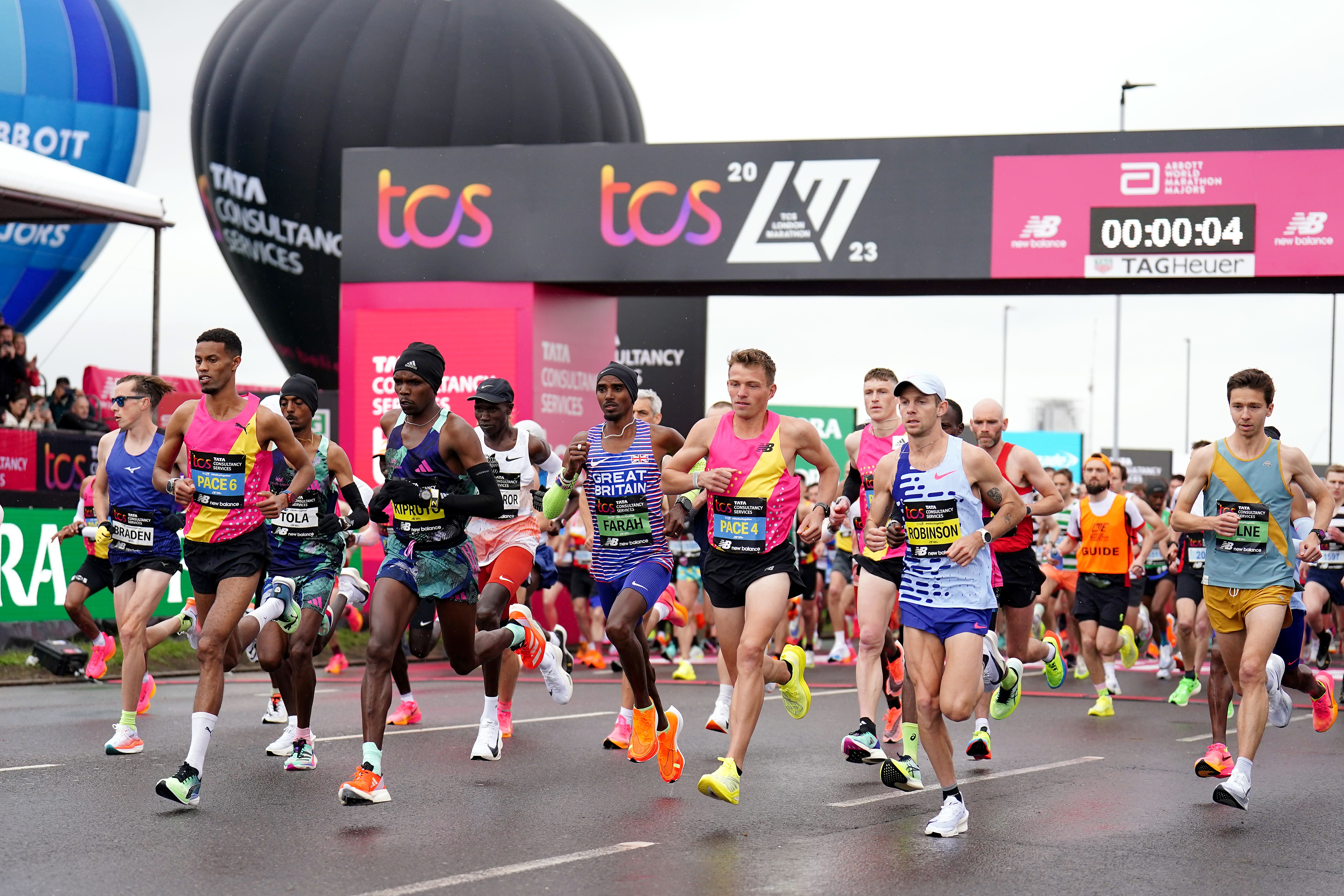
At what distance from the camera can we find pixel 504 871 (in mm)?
6340

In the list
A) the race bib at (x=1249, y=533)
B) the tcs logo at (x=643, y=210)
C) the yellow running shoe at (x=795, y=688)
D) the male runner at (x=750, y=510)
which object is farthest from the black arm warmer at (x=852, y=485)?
the tcs logo at (x=643, y=210)

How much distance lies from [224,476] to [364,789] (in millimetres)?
1902

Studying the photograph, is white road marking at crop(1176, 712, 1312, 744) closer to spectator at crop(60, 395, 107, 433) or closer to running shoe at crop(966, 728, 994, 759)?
running shoe at crop(966, 728, 994, 759)

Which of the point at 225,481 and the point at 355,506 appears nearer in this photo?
the point at 225,481

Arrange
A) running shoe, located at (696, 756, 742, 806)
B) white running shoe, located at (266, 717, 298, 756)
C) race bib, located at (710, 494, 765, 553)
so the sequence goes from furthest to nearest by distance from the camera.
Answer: white running shoe, located at (266, 717, 298, 756) → race bib, located at (710, 494, 765, 553) → running shoe, located at (696, 756, 742, 806)

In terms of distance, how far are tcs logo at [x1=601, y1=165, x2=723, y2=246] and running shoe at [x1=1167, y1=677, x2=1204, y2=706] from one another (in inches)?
319

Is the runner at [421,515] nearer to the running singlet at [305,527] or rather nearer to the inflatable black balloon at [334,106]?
the running singlet at [305,527]

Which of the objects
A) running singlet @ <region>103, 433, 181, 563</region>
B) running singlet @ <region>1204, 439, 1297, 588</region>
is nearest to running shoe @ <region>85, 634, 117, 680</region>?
running singlet @ <region>103, 433, 181, 563</region>

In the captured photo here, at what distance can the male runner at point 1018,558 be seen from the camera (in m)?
10.5

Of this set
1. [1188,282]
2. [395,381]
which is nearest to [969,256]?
Result: [1188,282]

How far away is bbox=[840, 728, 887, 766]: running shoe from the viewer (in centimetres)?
948

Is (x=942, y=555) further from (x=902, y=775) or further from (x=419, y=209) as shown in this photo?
(x=419, y=209)

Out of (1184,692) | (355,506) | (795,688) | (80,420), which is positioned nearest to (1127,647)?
(1184,692)

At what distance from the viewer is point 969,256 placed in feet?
61.5
